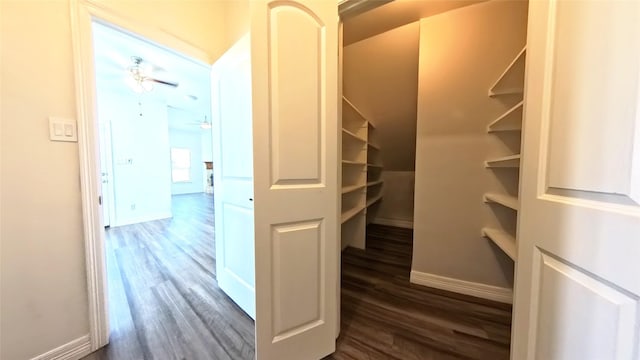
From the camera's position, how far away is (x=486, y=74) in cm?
191

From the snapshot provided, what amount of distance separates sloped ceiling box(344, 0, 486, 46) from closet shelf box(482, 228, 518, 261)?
186 cm

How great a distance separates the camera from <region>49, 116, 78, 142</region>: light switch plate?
1.26 meters

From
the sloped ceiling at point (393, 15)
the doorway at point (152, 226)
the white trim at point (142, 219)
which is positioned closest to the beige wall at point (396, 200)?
the sloped ceiling at point (393, 15)

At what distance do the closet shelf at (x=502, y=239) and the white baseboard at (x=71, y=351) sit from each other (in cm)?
262

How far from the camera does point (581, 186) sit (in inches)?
26.3

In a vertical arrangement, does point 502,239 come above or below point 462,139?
below

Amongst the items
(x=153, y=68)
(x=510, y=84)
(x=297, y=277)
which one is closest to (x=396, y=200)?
(x=510, y=84)

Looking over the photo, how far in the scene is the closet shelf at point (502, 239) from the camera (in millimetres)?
1520

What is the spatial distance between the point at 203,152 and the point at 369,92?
8478 mm

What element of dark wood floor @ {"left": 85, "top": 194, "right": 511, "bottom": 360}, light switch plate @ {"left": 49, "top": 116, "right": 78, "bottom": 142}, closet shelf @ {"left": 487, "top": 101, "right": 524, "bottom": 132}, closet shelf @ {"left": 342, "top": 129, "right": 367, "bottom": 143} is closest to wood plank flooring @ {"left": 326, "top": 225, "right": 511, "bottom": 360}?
dark wood floor @ {"left": 85, "top": 194, "right": 511, "bottom": 360}

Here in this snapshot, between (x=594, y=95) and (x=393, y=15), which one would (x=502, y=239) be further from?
(x=393, y=15)

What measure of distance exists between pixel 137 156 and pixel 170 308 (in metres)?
3.97

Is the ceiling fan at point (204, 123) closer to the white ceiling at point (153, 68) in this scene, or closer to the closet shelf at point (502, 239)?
the white ceiling at point (153, 68)

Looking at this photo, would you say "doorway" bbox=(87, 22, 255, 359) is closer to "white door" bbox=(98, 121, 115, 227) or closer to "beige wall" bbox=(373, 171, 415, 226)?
"white door" bbox=(98, 121, 115, 227)
